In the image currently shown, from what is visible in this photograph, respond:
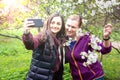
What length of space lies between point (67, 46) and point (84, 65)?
38 cm

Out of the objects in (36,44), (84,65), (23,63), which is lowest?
(23,63)

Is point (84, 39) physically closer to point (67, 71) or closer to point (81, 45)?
point (81, 45)

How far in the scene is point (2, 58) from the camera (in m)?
14.0

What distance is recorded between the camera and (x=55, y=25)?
4.46 m

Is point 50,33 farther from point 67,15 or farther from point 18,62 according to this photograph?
point 18,62

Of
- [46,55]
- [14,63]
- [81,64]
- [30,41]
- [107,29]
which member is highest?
[107,29]

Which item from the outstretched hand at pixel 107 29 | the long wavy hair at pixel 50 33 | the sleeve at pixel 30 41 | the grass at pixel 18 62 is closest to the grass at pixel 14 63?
the grass at pixel 18 62

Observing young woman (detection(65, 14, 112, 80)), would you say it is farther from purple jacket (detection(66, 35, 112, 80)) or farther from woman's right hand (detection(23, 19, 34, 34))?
woman's right hand (detection(23, 19, 34, 34))

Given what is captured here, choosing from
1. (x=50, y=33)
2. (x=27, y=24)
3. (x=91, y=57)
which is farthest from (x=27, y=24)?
(x=91, y=57)

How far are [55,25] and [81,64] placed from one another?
620 millimetres

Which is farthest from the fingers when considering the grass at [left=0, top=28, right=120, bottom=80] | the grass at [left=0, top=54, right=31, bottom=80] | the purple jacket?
the grass at [left=0, top=54, right=31, bottom=80]

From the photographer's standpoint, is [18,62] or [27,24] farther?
[18,62]

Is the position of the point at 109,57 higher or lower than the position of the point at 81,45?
lower

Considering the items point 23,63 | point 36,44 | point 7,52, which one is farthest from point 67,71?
point 7,52
